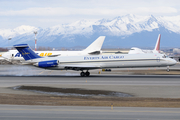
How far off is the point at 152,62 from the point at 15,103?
2668cm

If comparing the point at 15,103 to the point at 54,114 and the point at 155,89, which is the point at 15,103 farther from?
the point at 155,89

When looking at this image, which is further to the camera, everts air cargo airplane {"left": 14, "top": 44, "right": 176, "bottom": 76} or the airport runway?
everts air cargo airplane {"left": 14, "top": 44, "right": 176, "bottom": 76}

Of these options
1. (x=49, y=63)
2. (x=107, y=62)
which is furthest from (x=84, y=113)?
(x=49, y=63)

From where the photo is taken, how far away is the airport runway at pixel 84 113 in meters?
13.6

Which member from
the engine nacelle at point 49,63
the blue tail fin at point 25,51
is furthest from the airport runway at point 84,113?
the blue tail fin at point 25,51

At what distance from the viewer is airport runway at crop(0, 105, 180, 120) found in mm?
13570

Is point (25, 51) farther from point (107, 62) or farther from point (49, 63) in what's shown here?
point (107, 62)

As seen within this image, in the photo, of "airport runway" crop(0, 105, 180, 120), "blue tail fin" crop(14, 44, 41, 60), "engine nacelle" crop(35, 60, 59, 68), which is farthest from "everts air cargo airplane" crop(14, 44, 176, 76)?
"airport runway" crop(0, 105, 180, 120)

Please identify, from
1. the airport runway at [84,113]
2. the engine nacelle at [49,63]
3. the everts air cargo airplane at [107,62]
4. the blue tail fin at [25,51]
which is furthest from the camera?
the blue tail fin at [25,51]

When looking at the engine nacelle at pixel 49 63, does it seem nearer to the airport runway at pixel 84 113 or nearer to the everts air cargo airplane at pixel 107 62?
the everts air cargo airplane at pixel 107 62

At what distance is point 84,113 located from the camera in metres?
14.7

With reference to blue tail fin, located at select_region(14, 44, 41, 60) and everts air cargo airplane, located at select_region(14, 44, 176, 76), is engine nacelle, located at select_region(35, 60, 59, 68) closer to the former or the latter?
everts air cargo airplane, located at select_region(14, 44, 176, 76)

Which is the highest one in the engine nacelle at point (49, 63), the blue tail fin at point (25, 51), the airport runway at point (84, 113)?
the blue tail fin at point (25, 51)

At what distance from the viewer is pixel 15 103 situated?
1777cm
